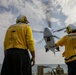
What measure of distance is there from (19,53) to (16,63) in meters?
0.23

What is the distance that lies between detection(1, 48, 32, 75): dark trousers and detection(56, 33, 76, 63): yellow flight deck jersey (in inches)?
70.5

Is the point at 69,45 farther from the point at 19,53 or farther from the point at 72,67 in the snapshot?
the point at 19,53

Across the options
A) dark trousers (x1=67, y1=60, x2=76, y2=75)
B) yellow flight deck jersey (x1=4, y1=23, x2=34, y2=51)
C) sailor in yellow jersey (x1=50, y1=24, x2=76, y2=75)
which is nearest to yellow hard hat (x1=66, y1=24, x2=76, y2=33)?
sailor in yellow jersey (x1=50, y1=24, x2=76, y2=75)

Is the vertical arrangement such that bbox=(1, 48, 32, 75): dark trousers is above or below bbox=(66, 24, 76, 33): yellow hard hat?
below

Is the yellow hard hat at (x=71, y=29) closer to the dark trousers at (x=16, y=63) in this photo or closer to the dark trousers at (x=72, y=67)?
the dark trousers at (x=72, y=67)

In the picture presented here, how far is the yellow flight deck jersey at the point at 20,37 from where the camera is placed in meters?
5.60

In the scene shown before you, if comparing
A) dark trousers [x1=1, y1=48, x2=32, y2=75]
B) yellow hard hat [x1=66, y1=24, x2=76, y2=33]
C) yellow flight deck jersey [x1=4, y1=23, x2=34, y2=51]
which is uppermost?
yellow hard hat [x1=66, y1=24, x2=76, y2=33]

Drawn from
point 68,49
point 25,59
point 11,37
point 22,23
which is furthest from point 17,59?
point 68,49

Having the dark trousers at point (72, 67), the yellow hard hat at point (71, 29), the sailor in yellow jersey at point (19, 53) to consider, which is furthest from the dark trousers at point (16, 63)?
the yellow hard hat at point (71, 29)

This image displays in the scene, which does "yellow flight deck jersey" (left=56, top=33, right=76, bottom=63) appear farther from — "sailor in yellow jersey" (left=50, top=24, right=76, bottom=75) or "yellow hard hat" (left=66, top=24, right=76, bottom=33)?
"yellow hard hat" (left=66, top=24, right=76, bottom=33)

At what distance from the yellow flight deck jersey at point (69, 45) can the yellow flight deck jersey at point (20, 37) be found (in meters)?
1.75

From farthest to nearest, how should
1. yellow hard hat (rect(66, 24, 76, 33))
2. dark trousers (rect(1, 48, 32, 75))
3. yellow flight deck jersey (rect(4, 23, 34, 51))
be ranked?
1. yellow hard hat (rect(66, 24, 76, 33))
2. yellow flight deck jersey (rect(4, 23, 34, 51))
3. dark trousers (rect(1, 48, 32, 75))

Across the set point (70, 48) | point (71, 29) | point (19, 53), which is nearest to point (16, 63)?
→ point (19, 53)

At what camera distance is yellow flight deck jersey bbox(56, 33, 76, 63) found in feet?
22.8
